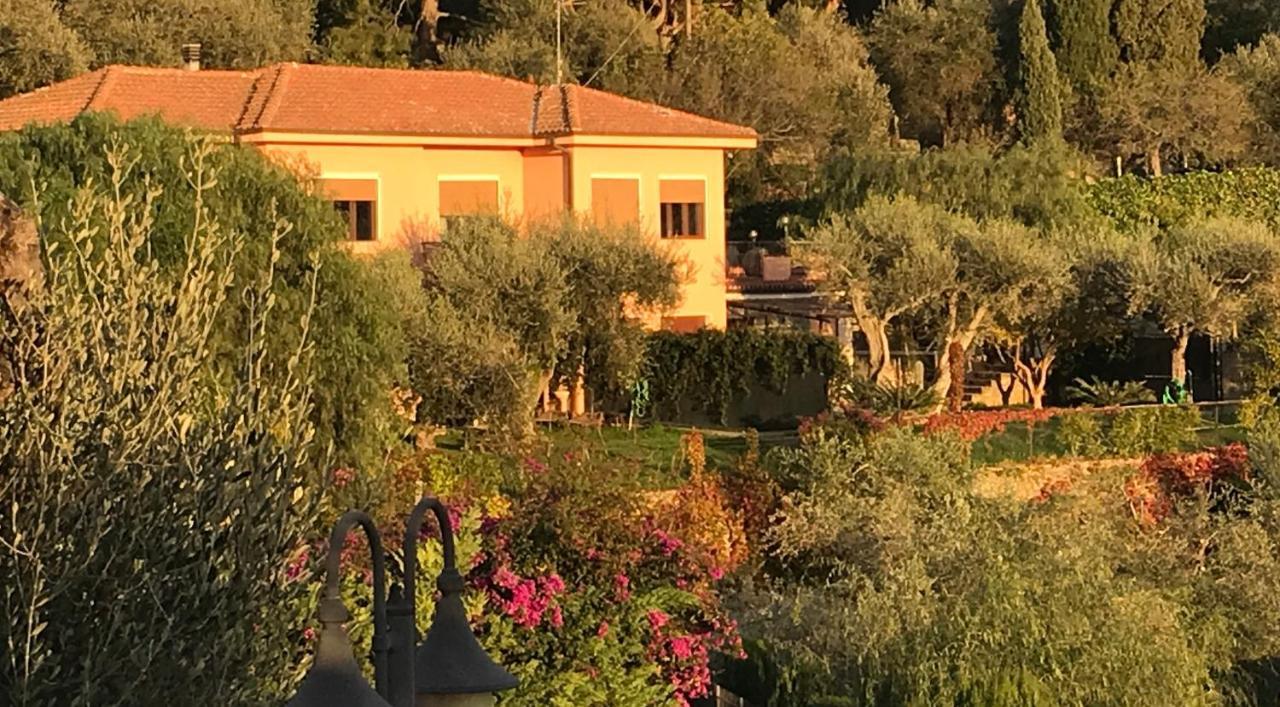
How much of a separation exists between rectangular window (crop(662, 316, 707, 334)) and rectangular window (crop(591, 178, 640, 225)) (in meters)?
2.07

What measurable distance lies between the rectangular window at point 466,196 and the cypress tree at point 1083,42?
79.5 feet

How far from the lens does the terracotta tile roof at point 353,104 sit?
1352 inches

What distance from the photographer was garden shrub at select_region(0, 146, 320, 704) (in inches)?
319

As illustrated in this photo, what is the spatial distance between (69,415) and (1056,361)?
110 feet

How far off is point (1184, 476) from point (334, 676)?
2511 centimetres

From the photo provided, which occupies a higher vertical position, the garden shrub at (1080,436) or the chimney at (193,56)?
the chimney at (193,56)

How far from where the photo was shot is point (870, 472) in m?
25.2

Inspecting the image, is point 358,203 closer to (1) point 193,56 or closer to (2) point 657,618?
(1) point 193,56

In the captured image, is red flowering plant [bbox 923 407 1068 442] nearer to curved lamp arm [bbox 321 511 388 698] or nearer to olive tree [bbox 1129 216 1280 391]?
olive tree [bbox 1129 216 1280 391]

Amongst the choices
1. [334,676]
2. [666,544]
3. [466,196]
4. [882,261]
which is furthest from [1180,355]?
[334,676]

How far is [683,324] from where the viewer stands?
37281 millimetres

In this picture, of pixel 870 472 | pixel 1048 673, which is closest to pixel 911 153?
pixel 870 472

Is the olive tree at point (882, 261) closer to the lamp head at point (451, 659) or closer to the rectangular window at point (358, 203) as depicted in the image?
the rectangular window at point (358, 203)

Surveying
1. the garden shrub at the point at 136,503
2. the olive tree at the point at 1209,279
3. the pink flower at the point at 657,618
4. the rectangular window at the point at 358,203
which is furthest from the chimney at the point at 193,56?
the garden shrub at the point at 136,503
